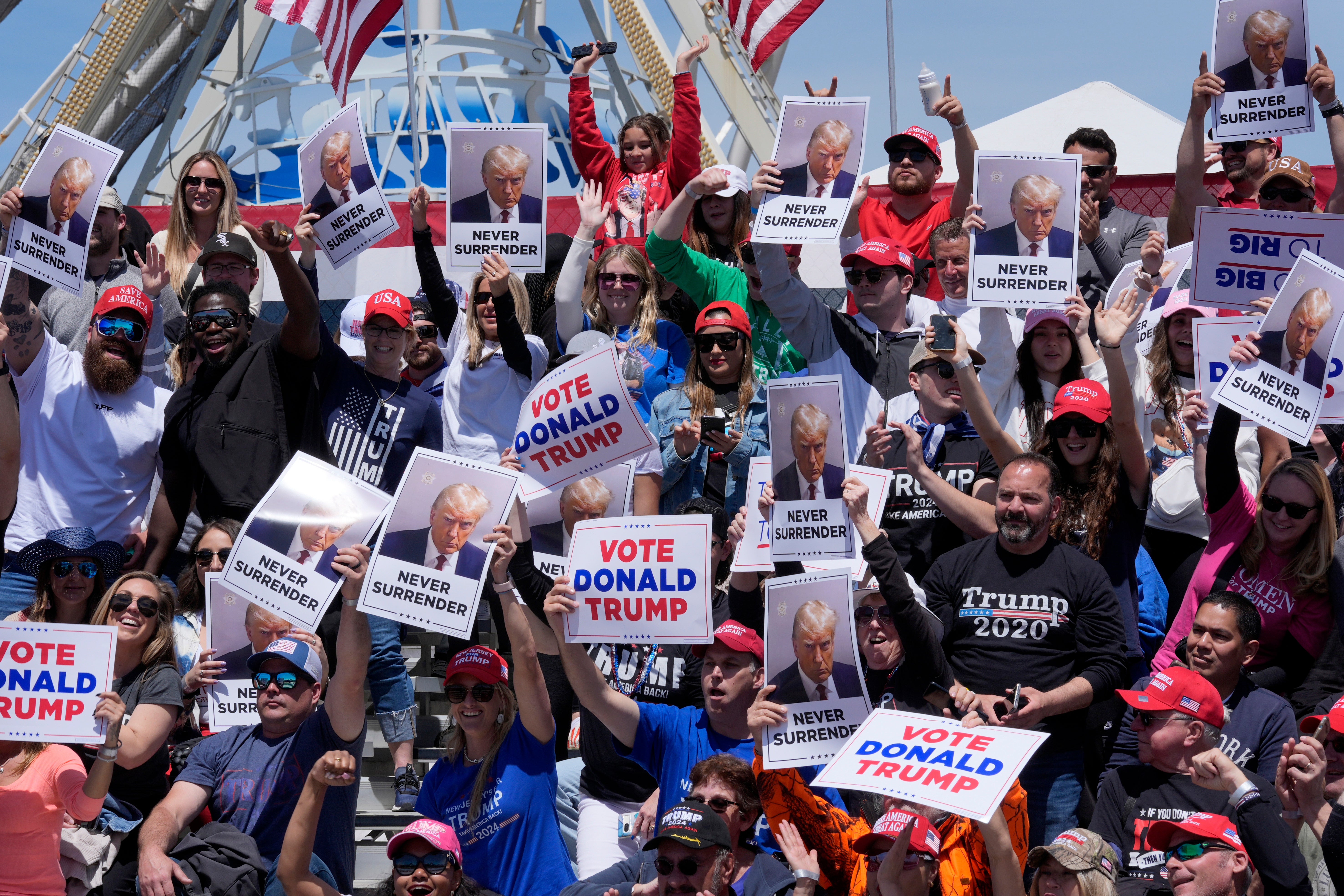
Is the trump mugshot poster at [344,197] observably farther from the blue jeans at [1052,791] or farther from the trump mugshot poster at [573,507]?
the blue jeans at [1052,791]

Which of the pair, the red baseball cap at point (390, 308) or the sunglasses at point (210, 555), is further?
the red baseball cap at point (390, 308)

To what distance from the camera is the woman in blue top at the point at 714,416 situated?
782 cm

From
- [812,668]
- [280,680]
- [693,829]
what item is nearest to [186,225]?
[280,680]

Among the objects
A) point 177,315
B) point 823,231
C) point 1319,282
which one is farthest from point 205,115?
point 1319,282

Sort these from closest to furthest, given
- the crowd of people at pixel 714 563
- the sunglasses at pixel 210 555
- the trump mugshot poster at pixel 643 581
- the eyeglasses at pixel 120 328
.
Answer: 1. the crowd of people at pixel 714 563
2. the trump mugshot poster at pixel 643 581
3. the sunglasses at pixel 210 555
4. the eyeglasses at pixel 120 328

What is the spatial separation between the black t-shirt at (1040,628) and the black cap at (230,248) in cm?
395

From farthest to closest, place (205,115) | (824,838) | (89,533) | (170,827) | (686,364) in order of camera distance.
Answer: (205,115)
(686,364)
(89,533)
(170,827)
(824,838)

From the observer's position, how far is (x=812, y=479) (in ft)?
21.2

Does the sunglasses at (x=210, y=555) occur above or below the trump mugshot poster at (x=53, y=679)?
above

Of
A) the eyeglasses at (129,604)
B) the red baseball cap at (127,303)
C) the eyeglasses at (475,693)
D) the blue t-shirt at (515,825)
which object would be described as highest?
the red baseball cap at (127,303)

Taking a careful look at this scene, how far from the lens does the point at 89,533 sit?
24.4 ft

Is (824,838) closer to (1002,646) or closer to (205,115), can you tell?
(1002,646)

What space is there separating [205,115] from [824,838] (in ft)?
70.3

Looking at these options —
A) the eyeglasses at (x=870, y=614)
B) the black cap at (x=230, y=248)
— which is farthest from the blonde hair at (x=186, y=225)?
the eyeglasses at (x=870, y=614)
